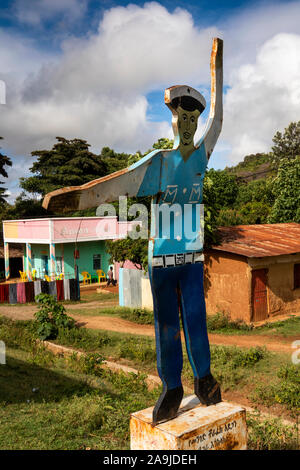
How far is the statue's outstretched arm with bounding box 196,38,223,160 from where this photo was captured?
14.8ft

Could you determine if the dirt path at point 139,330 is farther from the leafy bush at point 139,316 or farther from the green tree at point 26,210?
the green tree at point 26,210

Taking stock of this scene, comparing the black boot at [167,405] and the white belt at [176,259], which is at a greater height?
the white belt at [176,259]

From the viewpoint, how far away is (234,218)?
90.4ft

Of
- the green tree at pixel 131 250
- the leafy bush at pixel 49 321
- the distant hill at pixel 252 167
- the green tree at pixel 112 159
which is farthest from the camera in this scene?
the distant hill at pixel 252 167

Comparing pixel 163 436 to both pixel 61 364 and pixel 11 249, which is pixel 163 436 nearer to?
pixel 61 364

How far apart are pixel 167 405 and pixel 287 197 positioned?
19256 mm

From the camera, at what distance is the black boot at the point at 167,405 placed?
3736mm

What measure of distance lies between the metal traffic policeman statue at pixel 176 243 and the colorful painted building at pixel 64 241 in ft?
59.3

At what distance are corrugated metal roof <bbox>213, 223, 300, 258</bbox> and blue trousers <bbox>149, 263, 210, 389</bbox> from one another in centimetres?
757

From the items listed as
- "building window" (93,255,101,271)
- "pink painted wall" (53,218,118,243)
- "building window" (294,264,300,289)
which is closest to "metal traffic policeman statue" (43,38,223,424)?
"building window" (294,264,300,289)

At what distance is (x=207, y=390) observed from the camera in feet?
13.6

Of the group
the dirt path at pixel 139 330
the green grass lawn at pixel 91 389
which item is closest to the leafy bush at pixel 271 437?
the green grass lawn at pixel 91 389

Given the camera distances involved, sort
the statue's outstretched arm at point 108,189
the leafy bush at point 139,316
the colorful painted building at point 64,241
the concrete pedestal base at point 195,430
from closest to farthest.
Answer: the statue's outstretched arm at point 108,189
the concrete pedestal base at point 195,430
the leafy bush at point 139,316
the colorful painted building at point 64,241

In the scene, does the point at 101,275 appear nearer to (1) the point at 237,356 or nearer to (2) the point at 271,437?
(1) the point at 237,356
